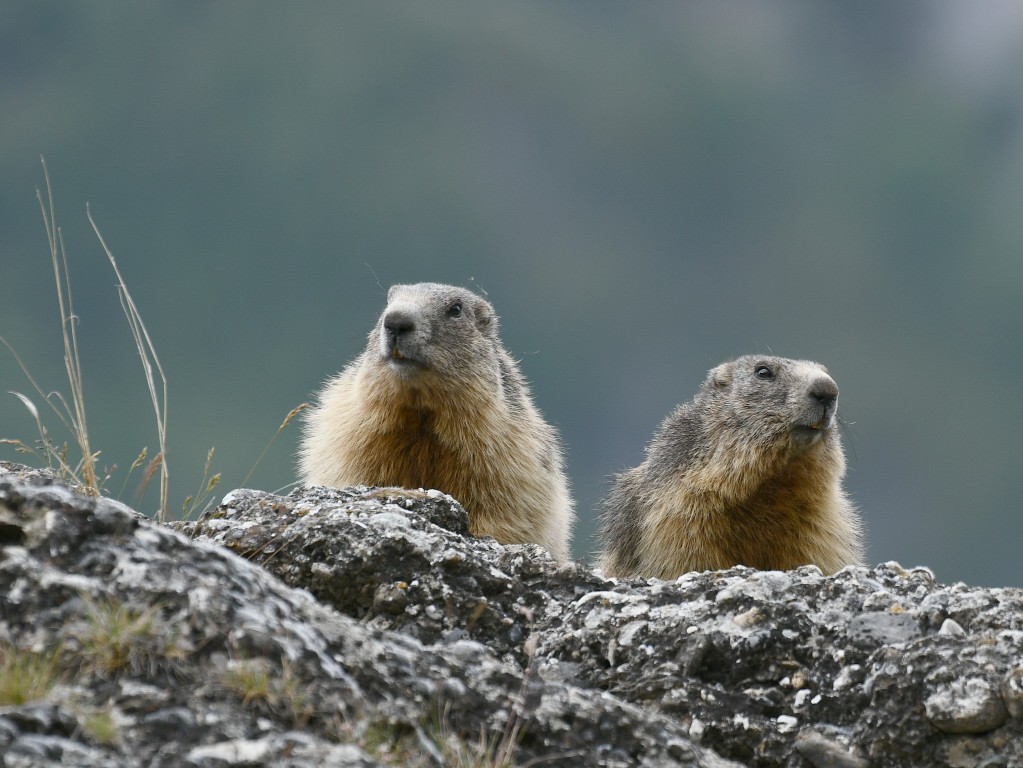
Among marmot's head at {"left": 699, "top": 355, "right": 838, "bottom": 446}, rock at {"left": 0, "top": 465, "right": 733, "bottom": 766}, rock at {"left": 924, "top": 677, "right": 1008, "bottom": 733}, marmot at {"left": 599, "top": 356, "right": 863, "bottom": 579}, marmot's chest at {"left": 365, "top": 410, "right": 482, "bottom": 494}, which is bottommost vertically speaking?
rock at {"left": 0, "top": 465, "right": 733, "bottom": 766}

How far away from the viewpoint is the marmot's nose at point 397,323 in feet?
29.5

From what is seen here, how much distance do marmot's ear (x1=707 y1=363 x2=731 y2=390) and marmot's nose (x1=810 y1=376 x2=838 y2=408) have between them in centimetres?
95

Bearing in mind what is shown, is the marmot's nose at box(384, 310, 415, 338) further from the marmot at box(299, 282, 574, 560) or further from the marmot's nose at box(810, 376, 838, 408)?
the marmot's nose at box(810, 376, 838, 408)

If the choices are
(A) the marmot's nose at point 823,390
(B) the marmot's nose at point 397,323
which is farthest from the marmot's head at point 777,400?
(B) the marmot's nose at point 397,323

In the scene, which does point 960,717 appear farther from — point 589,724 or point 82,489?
point 82,489

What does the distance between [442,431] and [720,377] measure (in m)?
2.43

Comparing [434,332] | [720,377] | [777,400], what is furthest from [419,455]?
[777,400]

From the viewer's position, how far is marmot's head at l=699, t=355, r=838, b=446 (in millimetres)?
9133

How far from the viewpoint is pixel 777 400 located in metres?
9.38

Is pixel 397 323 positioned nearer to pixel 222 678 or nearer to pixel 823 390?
pixel 823 390

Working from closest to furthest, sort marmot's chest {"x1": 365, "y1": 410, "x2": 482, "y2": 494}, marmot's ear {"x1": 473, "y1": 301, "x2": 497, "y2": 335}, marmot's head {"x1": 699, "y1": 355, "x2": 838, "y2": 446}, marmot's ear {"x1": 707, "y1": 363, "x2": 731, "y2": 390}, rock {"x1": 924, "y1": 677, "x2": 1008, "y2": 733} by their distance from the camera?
rock {"x1": 924, "y1": 677, "x2": 1008, "y2": 733}, marmot's head {"x1": 699, "y1": 355, "x2": 838, "y2": 446}, marmot's chest {"x1": 365, "y1": 410, "x2": 482, "y2": 494}, marmot's ear {"x1": 707, "y1": 363, "x2": 731, "y2": 390}, marmot's ear {"x1": 473, "y1": 301, "x2": 497, "y2": 335}

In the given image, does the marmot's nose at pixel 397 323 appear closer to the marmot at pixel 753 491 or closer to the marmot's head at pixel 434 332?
the marmot's head at pixel 434 332

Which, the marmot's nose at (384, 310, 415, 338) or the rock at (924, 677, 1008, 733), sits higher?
the marmot's nose at (384, 310, 415, 338)

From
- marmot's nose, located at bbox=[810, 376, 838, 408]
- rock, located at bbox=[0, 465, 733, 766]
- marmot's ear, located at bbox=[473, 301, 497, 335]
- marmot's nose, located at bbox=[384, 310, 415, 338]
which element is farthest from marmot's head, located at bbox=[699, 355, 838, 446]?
rock, located at bbox=[0, 465, 733, 766]
